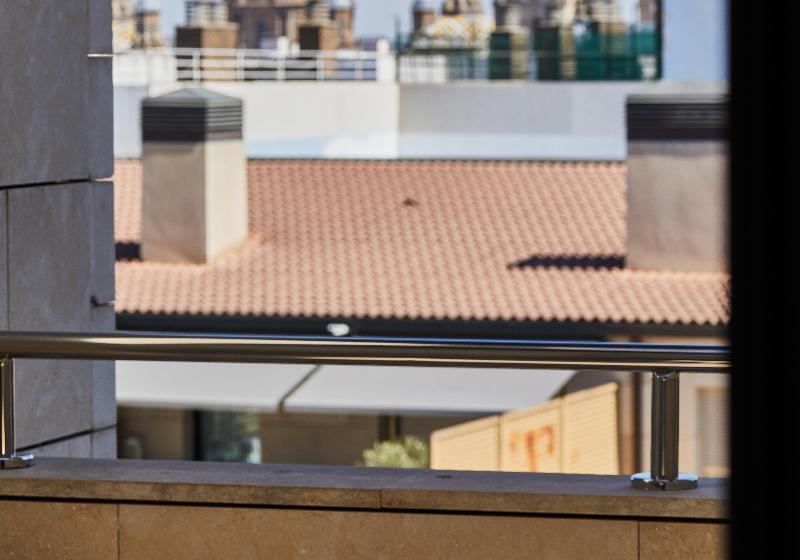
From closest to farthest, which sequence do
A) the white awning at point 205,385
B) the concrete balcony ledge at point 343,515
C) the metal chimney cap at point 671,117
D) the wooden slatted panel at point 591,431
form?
1. the concrete balcony ledge at point 343,515
2. the white awning at point 205,385
3. the wooden slatted panel at point 591,431
4. the metal chimney cap at point 671,117

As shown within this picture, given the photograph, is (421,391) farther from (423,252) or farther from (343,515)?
(343,515)

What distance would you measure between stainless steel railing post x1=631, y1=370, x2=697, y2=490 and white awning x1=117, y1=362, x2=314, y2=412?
1385cm

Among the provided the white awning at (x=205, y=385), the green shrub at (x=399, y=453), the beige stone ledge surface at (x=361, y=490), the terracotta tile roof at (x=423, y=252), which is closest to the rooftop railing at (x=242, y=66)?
the terracotta tile roof at (x=423, y=252)

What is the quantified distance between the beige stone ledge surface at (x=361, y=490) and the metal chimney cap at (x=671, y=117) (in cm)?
1727

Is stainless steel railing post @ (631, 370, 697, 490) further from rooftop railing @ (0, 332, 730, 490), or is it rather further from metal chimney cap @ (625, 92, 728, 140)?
metal chimney cap @ (625, 92, 728, 140)

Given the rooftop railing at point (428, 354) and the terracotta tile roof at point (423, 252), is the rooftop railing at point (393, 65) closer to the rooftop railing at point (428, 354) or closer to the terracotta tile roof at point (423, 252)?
the terracotta tile roof at point (423, 252)

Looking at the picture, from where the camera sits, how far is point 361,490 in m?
3.41

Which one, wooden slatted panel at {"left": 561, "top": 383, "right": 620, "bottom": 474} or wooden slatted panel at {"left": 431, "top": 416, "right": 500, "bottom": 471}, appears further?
wooden slatted panel at {"left": 561, "top": 383, "right": 620, "bottom": 474}

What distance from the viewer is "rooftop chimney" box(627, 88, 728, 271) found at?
808 inches

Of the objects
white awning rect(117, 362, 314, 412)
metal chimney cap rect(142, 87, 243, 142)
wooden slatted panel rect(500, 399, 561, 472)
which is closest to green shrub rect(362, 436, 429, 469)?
wooden slatted panel rect(500, 399, 561, 472)

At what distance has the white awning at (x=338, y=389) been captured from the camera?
16.9 meters

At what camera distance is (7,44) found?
4539 mm

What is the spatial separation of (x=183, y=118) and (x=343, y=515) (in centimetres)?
1957

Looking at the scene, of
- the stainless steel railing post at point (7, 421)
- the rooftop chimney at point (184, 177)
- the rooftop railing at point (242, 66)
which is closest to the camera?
the stainless steel railing post at point (7, 421)
